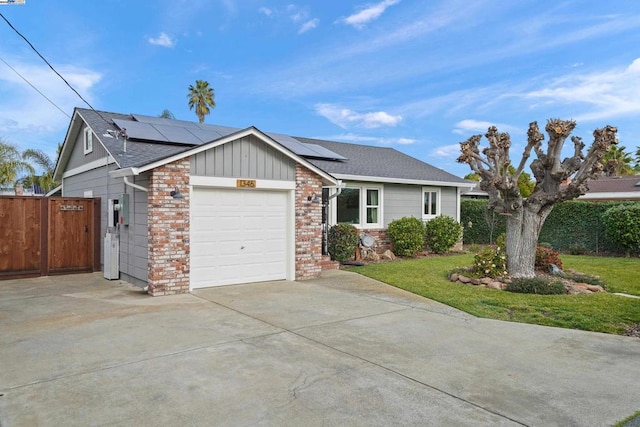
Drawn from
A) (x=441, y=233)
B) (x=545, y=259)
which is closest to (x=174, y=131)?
(x=441, y=233)

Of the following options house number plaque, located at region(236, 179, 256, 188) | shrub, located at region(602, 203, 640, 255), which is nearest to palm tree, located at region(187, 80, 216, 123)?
house number plaque, located at region(236, 179, 256, 188)

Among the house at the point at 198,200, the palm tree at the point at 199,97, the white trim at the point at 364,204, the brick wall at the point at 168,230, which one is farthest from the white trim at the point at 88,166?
the palm tree at the point at 199,97

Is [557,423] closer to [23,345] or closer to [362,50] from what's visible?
[23,345]

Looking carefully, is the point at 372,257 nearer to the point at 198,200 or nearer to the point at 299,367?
the point at 198,200

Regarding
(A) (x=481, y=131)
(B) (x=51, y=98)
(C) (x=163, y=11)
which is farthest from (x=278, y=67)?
(A) (x=481, y=131)

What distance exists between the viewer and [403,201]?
52.0 feet

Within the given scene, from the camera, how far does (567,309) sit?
7305mm

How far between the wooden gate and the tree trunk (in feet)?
35.4

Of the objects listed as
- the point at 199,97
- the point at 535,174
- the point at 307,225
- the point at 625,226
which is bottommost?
the point at 625,226

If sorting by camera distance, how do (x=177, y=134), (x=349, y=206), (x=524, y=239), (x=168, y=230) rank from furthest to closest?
(x=349, y=206)
(x=177, y=134)
(x=524, y=239)
(x=168, y=230)

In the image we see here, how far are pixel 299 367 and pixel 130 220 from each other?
6.75 metres

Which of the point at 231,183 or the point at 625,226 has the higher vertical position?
the point at 231,183

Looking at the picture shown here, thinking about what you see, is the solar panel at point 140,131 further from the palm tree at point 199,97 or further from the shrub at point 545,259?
the palm tree at point 199,97

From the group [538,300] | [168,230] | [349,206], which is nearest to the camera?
[538,300]
